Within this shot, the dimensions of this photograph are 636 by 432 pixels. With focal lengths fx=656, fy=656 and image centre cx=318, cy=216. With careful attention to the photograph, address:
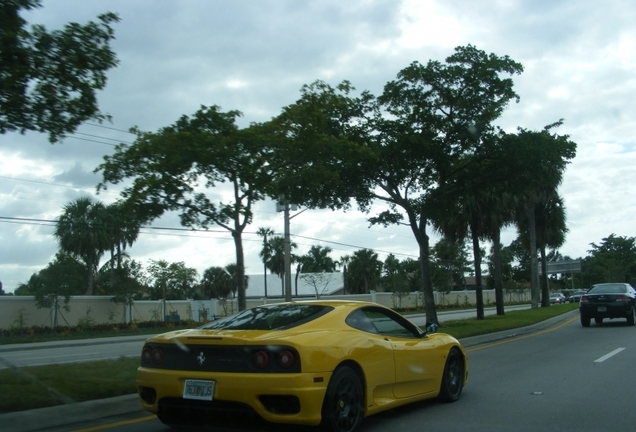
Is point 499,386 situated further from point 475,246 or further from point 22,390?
point 475,246

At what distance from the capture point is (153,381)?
6270mm

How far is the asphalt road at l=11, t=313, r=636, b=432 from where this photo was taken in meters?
6.94

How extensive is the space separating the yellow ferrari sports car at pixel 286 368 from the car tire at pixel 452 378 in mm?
877

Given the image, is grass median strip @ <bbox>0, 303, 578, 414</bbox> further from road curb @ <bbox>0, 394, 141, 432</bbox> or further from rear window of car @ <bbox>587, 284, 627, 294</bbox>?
rear window of car @ <bbox>587, 284, 627, 294</bbox>

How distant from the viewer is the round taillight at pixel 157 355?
21.0ft

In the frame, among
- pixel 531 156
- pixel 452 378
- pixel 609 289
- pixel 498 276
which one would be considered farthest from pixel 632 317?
pixel 452 378

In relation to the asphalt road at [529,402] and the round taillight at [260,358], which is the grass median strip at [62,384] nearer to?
the asphalt road at [529,402]

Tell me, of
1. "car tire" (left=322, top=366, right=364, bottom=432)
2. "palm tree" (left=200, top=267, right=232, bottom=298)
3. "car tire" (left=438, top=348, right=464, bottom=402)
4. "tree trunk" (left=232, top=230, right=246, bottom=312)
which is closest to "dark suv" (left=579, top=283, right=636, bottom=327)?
"tree trunk" (left=232, top=230, right=246, bottom=312)

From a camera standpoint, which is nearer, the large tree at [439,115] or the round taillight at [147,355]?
the round taillight at [147,355]

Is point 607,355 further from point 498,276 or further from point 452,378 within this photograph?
point 498,276

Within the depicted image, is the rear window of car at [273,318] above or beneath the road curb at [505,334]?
above

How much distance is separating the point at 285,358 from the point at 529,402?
13.2 feet

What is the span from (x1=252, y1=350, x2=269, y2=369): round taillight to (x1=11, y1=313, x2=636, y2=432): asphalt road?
1.16 meters

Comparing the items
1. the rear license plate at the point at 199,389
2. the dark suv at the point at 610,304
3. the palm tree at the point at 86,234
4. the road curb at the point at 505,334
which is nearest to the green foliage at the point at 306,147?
the road curb at the point at 505,334
